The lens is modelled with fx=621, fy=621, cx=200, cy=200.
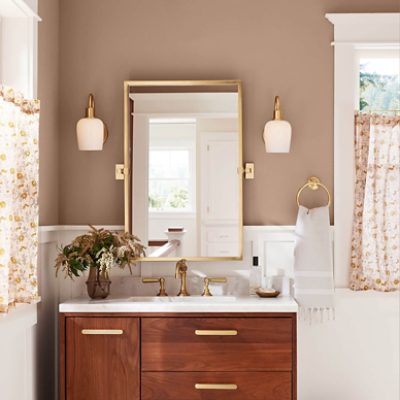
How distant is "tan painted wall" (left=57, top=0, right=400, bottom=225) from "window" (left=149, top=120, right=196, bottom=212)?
0.75 feet

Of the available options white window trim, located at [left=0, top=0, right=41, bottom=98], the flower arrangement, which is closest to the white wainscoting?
the flower arrangement

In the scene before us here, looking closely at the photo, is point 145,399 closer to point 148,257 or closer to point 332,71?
point 148,257

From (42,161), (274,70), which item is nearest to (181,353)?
(42,161)

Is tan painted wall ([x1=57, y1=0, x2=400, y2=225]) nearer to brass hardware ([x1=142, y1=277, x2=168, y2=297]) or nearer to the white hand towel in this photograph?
the white hand towel

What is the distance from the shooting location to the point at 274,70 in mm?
3422

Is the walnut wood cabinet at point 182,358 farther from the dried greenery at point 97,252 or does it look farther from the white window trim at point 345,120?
the white window trim at point 345,120

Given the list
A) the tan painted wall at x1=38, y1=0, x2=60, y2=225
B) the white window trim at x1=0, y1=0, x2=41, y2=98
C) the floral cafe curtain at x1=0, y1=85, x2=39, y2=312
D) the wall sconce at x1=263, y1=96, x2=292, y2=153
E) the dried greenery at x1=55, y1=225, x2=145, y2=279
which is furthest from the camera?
the wall sconce at x1=263, y1=96, x2=292, y2=153

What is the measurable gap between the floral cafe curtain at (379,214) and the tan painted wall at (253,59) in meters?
0.22

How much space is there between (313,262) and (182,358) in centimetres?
86

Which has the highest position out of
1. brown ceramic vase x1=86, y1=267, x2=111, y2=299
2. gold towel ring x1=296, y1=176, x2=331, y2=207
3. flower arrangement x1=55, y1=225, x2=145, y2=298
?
gold towel ring x1=296, y1=176, x2=331, y2=207

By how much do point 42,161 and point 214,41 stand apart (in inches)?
45.0

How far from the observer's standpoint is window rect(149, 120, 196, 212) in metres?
3.35

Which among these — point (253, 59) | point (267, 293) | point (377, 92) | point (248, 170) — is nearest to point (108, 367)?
point (267, 293)

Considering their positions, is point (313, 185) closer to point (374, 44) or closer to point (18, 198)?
point (374, 44)
